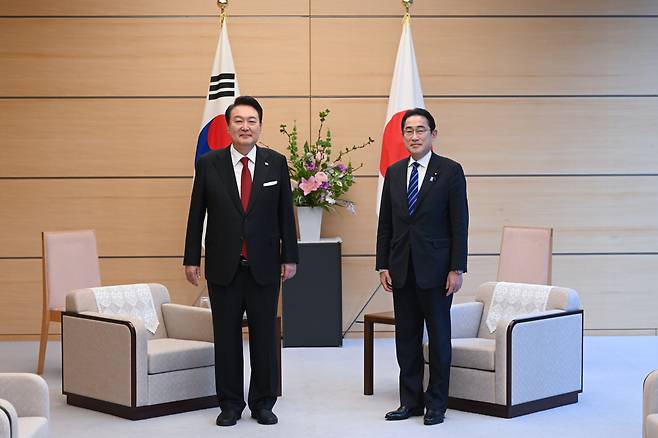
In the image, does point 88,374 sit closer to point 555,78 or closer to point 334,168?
point 334,168

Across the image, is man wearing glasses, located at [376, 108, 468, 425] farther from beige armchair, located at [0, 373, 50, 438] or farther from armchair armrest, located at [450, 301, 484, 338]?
beige armchair, located at [0, 373, 50, 438]

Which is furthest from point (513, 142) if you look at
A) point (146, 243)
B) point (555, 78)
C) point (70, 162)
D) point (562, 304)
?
point (70, 162)

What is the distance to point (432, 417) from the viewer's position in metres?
5.77

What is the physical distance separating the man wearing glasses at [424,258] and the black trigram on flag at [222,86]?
9.20 feet

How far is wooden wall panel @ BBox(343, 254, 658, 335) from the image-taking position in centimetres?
895

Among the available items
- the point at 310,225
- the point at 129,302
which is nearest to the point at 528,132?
the point at 310,225

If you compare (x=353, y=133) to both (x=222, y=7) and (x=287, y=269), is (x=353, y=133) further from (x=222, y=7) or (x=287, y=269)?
(x=287, y=269)

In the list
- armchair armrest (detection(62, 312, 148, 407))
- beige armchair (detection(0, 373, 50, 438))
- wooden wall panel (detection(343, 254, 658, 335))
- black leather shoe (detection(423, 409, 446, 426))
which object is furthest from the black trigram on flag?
beige armchair (detection(0, 373, 50, 438))

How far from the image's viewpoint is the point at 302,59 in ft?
29.1

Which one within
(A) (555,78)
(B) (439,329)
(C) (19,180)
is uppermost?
(A) (555,78)

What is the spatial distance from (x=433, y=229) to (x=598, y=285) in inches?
146

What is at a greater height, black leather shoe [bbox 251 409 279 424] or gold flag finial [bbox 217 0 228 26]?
gold flag finial [bbox 217 0 228 26]

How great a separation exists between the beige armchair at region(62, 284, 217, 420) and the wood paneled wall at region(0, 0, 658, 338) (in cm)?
249

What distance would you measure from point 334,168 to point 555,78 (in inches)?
85.1
